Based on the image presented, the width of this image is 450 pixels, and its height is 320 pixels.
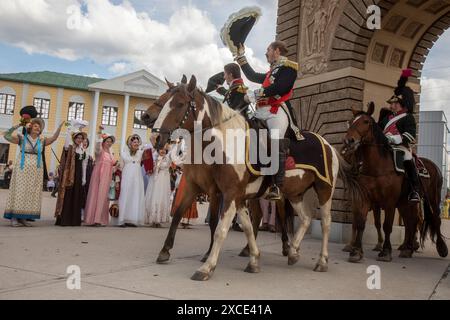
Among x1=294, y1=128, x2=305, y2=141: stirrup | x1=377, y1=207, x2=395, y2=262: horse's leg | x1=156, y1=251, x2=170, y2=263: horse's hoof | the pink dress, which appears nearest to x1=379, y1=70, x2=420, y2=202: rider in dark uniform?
x1=377, y1=207, x2=395, y2=262: horse's leg

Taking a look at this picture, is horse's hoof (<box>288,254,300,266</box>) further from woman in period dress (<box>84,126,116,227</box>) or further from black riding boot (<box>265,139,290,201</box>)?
woman in period dress (<box>84,126,116,227</box>)

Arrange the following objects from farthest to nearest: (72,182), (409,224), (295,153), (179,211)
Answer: (72,182) → (409,224) → (295,153) → (179,211)

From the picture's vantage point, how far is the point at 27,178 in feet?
30.7

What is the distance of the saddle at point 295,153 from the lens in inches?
221

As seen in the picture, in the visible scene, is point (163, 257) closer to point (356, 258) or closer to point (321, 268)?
point (321, 268)

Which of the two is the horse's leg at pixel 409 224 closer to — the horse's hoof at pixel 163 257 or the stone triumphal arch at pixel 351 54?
the stone triumphal arch at pixel 351 54

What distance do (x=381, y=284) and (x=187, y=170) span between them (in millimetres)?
2748

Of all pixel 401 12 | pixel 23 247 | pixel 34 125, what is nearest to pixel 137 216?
pixel 34 125

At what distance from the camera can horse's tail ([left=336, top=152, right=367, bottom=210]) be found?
7195mm

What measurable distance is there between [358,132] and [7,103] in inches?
1779

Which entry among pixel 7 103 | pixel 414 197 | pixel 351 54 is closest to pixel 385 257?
pixel 414 197

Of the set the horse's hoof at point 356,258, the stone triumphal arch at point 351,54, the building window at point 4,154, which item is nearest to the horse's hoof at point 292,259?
the horse's hoof at point 356,258

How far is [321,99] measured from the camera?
1071 centimetres

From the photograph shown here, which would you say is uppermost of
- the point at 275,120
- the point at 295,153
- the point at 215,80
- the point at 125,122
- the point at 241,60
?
the point at 125,122
